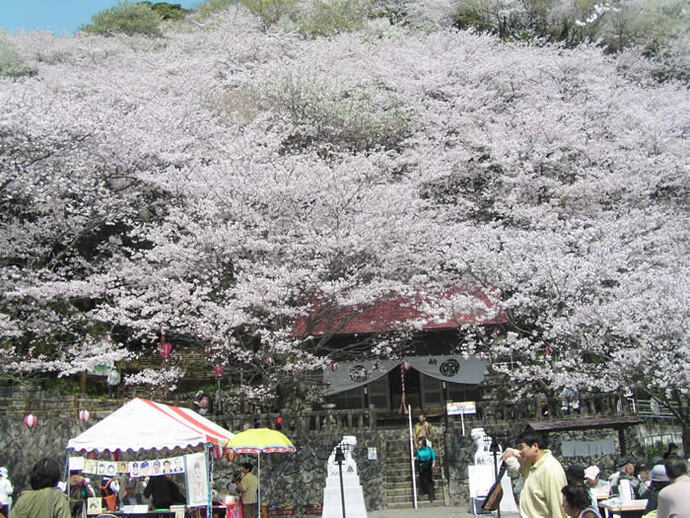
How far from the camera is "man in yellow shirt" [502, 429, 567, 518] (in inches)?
210

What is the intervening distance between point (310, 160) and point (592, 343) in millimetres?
9945

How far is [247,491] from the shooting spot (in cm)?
1292

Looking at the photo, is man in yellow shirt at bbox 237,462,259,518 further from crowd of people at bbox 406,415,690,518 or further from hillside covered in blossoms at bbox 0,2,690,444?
crowd of people at bbox 406,415,690,518

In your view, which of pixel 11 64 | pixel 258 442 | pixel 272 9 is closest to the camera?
pixel 258 442

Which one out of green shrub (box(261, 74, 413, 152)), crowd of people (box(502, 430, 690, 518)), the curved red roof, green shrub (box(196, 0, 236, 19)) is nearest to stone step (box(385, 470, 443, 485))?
the curved red roof

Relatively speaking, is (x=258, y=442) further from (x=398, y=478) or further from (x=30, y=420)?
(x=398, y=478)

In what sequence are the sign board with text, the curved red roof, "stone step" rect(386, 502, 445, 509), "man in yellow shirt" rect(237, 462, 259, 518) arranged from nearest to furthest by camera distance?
"man in yellow shirt" rect(237, 462, 259, 518), the sign board with text, "stone step" rect(386, 502, 445, 509), the curved red roof

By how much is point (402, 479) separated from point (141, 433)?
8.78 metres

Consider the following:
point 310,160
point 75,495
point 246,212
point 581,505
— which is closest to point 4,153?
point 246,212

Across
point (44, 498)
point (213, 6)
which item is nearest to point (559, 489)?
point (44, 498)

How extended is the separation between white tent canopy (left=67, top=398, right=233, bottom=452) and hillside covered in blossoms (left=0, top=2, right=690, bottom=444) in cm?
671

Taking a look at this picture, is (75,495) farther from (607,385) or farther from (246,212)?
(607,385)

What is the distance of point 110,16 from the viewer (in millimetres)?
47375

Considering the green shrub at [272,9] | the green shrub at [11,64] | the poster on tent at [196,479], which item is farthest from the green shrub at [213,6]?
the poster on tent at [196,479]
